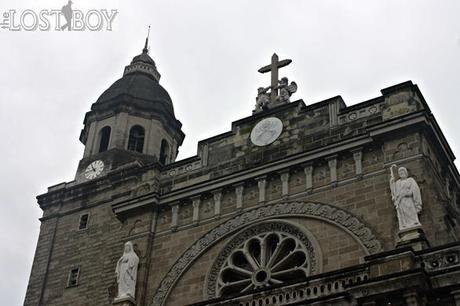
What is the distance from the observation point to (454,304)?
16.7m

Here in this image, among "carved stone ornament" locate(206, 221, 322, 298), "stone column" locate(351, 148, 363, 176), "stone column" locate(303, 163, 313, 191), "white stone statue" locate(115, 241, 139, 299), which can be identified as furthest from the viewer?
"white stone statue" locate(115, 241, 139, 299)

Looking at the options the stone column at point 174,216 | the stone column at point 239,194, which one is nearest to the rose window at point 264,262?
the stone column at point 239,194

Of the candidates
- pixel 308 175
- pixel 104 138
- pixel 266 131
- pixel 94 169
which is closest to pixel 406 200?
pixel 308 175

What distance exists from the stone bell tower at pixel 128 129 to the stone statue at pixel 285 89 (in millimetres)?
6651

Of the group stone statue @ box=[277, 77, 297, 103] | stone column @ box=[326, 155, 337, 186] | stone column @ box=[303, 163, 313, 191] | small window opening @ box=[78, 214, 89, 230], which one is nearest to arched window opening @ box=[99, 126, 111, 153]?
small window opening @ box=[78, 214, 89, 230]

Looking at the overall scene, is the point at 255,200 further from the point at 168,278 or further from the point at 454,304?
the point at 454,304

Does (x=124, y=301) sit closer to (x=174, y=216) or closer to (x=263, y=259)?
(x=174, y=216)

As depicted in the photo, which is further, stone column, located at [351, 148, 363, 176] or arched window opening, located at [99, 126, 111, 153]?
arched window opening, located at [99, 126, 111, 153]

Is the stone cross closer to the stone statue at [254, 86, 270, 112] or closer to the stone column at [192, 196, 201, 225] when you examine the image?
the stone statue at [254, 86, 270, 112]

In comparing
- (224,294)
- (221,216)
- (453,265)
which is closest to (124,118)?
(221,216)

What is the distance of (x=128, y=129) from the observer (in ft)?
103

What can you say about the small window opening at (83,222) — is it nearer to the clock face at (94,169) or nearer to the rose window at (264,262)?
the clock face at (94,169)

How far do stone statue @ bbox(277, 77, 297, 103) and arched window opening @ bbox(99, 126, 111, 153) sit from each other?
819 centimetres

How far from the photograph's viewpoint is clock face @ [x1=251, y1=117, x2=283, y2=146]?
81.7 feet
